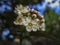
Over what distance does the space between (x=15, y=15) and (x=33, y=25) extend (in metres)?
0.19

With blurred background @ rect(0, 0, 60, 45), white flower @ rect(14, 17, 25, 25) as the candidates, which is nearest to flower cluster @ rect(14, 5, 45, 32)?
white flower @ rect(14, 17, 25, 25)

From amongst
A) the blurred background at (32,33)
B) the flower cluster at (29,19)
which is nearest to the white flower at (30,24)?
the flower cluster at (29,19)

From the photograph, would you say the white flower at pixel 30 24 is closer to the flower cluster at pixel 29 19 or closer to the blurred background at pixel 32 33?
the flower cluster at pixel 29 19

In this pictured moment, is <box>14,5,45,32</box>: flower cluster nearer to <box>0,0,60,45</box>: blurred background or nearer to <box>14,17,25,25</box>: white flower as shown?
<box>14,17,25,25</box>: white flower

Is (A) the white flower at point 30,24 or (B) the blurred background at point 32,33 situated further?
(B) the blurred background at point 32,33

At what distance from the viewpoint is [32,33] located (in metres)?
1.59

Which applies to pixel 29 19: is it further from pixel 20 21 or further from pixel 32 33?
pixel 32 33

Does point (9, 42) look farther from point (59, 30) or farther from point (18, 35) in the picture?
point (59, 30)

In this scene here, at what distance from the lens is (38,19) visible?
50.9 inches

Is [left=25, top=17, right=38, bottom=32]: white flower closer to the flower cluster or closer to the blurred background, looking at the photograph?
the flower cluster

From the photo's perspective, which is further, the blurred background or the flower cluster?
the blurred background

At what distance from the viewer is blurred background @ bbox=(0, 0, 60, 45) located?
1521 millimetres

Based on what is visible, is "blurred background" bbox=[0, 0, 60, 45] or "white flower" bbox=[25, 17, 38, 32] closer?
"white flower" bbox=[25, 17, 38, 32]

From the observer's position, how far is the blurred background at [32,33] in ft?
4.99
